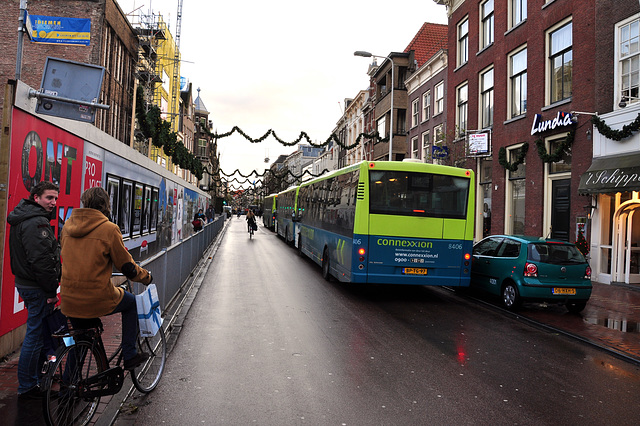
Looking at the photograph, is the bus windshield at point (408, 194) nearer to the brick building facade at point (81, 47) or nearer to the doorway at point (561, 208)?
the doorway at point (561, 208)

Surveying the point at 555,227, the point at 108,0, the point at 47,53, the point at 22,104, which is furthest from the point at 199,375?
the point at 108,0

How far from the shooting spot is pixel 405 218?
10273 millimetres

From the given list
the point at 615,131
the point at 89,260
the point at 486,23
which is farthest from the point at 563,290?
the point at 486,23

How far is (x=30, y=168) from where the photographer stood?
5.82 meters

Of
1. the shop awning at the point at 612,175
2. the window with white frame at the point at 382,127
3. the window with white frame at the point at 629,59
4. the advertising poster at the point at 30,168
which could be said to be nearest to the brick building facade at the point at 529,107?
the shop awning at the point at 612,175

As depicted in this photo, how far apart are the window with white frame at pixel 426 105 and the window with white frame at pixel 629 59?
16247 millimetres

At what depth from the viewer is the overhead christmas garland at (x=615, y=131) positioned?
13023 millimetres

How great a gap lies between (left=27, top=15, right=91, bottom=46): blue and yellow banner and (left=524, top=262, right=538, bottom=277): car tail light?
9045 millimetres

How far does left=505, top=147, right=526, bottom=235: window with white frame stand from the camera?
62.3 ft

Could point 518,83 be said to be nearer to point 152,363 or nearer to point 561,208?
point 561,208

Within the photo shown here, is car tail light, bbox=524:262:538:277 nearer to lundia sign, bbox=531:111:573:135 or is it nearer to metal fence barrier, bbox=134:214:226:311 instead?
metal fence barrier, bbox=134:214:226:311

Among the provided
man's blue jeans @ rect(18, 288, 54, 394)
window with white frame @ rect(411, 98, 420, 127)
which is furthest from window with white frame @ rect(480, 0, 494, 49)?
man's blue jeans @ rect(18, 288, 54, 394)

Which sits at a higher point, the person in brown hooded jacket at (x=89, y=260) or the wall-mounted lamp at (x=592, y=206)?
the wall-mounted lamp at (x=592, y=206)

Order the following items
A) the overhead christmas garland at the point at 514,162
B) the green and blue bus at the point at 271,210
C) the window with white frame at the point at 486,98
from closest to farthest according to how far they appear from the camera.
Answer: the overhead christmas garland at the point at 514,162 < the window with white frame at the point at 486,98 < the green and blue bus at the point at 271,210
